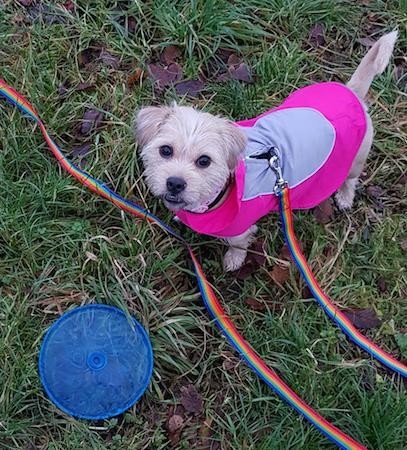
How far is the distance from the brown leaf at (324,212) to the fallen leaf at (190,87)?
105 centimetres

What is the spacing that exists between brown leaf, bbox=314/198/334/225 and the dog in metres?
0.32

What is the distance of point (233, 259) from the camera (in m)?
3.39

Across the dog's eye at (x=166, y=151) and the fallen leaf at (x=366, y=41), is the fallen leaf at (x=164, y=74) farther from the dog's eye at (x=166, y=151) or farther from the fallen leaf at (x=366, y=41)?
the fallen leaf at (x=366, y=41)

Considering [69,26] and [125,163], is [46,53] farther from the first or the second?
[125,163]

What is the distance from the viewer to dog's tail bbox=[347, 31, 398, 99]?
3006mm

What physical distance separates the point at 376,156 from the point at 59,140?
2004 millimetres

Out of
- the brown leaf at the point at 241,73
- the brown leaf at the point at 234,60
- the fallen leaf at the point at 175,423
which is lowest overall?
the fallen leaf at the point at 175,423

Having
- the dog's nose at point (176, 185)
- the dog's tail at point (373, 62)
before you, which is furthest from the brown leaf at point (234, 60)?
the dog's nose at point (176, 185)

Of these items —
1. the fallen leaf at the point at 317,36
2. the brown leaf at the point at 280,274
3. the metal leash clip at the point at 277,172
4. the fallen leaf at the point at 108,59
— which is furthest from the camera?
the fallen leaf at the point at 317,36

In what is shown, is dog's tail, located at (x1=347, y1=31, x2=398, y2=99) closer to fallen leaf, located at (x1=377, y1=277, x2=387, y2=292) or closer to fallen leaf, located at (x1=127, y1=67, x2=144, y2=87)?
fallen leaf, located at (x1=377, y1=277, x2=387, y2=292)

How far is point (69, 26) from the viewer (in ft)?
12.9

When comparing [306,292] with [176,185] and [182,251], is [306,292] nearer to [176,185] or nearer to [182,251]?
[182,251]

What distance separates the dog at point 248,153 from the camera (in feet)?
8.71

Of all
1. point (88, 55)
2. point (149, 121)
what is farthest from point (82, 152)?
point (149, 121)
